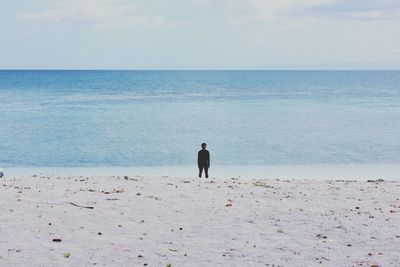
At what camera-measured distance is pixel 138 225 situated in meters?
15.9

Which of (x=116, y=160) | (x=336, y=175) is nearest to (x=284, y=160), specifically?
(x=336, y=175)

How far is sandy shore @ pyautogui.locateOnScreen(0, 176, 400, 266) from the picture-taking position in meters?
13.2

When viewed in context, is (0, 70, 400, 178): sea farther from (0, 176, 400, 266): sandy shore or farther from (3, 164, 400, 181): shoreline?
(0, 176, 400, 266): sandy shore

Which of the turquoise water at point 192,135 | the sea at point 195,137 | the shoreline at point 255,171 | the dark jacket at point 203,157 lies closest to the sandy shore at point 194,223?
the dark jacket at point 203,157

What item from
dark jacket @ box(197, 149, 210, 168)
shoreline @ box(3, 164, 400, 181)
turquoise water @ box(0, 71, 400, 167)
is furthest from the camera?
turquoise water @ box(0, 71, 400, 167)

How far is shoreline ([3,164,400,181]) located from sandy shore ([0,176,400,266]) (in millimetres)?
10443

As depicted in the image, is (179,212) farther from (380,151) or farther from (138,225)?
(380,151)

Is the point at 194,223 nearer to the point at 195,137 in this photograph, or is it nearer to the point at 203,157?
the point at 203,157

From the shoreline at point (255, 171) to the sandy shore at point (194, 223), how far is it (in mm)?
10443

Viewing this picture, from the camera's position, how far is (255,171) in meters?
34.9

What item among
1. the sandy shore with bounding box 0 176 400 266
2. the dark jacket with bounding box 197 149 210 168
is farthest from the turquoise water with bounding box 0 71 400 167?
the sandy shore with bounding box 0 176 400 266

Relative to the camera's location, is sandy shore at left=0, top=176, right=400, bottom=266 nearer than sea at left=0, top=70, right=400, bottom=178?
Yes

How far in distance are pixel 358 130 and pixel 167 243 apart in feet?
152

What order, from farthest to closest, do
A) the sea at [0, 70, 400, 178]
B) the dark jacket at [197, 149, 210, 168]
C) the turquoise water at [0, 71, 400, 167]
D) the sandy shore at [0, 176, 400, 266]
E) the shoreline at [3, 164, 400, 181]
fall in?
the turquoise water at [0, 71, 400, 167]
the sea at [0, 70, 400, 178]
the shoreline at [3, 164, 400, 181]
the dark jacket at [197, 149, 210, 168]
the sandy shore at [0, 176, 400, 266]
